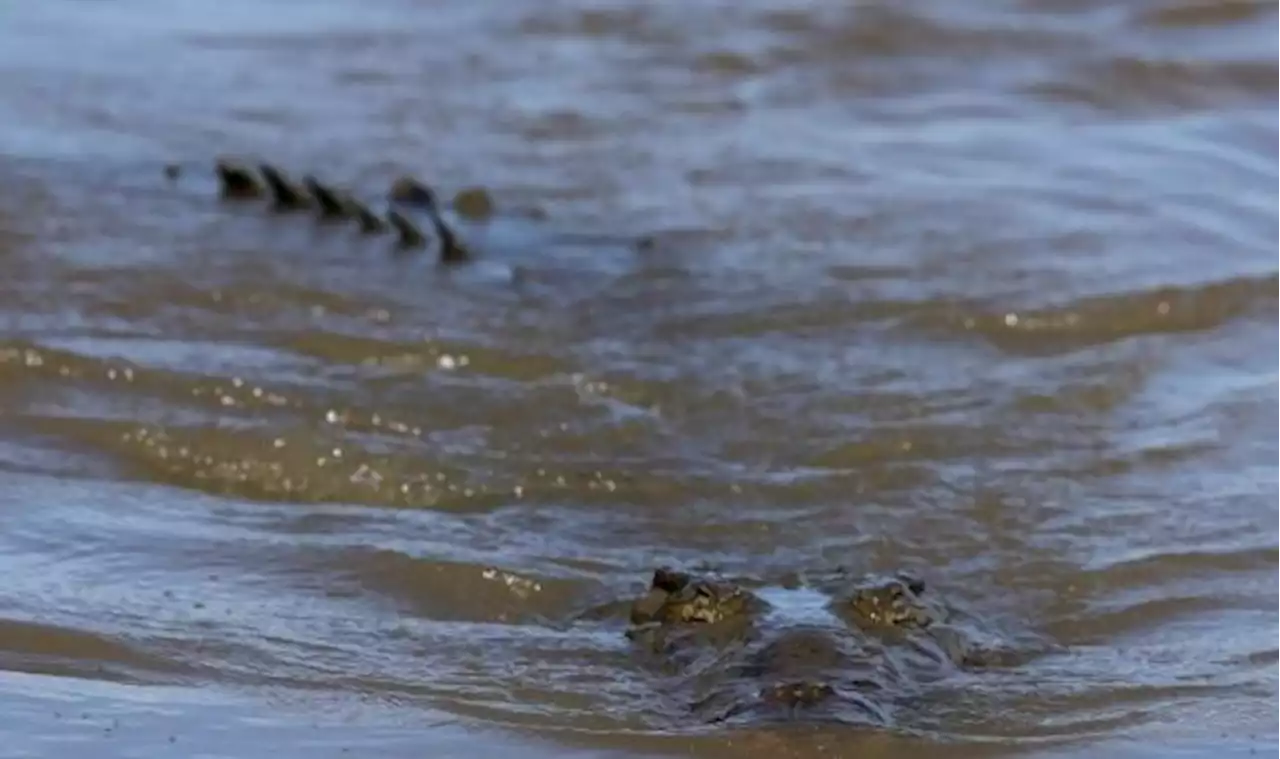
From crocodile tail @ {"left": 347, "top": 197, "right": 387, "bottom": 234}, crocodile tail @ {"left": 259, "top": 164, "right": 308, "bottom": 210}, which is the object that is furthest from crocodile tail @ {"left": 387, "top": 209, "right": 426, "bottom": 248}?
crocodile tail @ {"left": 259, "top": 164, "right": 308, "bottom": 210}

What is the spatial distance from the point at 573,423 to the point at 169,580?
1749 millimetres

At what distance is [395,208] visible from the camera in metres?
9.45

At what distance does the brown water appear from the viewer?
5.47 meters

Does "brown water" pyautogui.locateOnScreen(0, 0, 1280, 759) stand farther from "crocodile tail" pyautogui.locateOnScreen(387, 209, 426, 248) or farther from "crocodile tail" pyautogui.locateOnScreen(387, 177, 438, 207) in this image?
"crocodile tail" pyautogui.locateOnScreen(387, 177, 438, 207)

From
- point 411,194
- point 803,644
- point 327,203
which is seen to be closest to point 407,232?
point 327,203

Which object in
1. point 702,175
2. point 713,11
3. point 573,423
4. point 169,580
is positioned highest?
point 713,11

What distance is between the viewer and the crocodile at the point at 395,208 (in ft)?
29.5

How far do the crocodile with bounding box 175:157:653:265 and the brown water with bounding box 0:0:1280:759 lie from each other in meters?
0.10

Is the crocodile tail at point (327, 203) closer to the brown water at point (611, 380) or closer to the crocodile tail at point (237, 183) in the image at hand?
the brown water at point (611, 380)

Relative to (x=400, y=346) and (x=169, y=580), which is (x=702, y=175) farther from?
(x=169, y=580)

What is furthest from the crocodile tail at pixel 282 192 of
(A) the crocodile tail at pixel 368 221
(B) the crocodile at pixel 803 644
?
(B) the crocodile at pixel 803 644

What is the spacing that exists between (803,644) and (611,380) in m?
2.55

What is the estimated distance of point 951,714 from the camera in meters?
5.23

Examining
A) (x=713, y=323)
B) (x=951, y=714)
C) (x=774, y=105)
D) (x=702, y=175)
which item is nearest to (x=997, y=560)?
(x=951, y=714)
